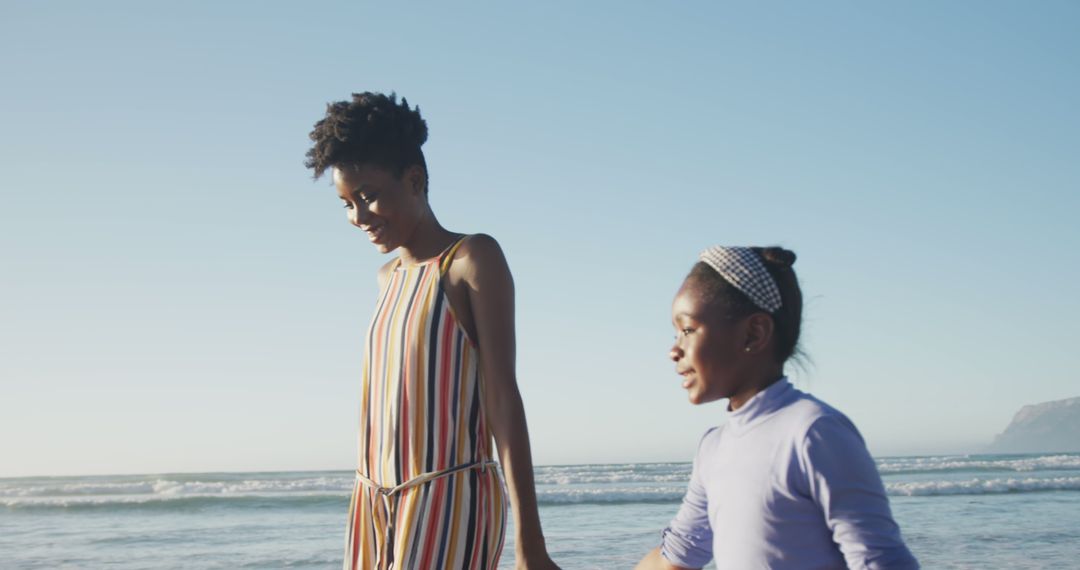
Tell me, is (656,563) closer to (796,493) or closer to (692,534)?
(692,534)

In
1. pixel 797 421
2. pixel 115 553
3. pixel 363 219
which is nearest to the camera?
pixel 797 421

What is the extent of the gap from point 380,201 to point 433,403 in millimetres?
515

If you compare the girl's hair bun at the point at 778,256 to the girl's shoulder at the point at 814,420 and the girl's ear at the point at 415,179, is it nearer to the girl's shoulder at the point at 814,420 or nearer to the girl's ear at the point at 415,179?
the girl's shoulder at the point at 814,420

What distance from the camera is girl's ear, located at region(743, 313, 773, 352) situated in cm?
180

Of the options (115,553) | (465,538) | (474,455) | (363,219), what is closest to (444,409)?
(474,455)

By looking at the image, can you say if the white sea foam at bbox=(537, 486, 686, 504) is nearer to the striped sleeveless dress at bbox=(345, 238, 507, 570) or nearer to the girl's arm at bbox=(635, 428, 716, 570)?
the striped sleeveless dress at bbox=(345, 238, 507, 570)

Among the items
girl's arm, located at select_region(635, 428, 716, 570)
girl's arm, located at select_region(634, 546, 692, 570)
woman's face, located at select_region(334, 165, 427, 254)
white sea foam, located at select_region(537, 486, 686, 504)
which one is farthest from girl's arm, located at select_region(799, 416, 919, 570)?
white sea foam, located at select_region(537, 486, 686, 504)

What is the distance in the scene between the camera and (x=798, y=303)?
1.85m

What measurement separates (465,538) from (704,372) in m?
0.68

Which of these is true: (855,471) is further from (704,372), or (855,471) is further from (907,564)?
(704,372)

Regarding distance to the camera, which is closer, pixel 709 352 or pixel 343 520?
pixel 709 352

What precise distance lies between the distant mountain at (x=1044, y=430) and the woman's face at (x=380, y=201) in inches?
2340

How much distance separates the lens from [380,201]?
2459mm

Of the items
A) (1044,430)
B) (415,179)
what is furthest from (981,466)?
(1044,430)
